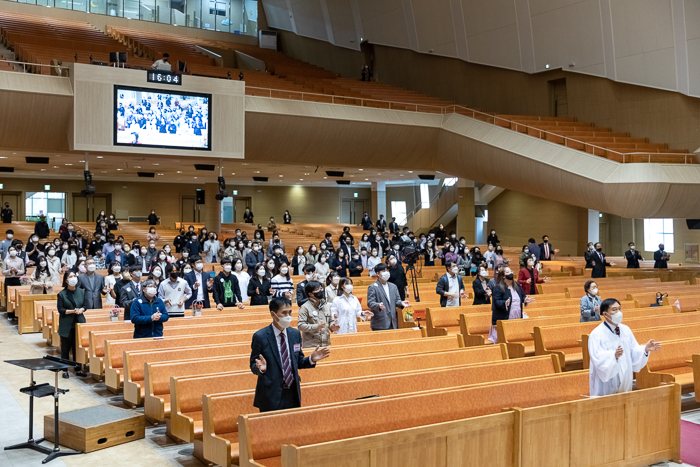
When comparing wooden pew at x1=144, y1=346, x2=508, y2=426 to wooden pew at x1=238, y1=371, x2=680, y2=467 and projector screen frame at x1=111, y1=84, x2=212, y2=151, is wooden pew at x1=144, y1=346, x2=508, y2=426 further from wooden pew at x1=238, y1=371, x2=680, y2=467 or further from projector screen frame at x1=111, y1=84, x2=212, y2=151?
projector screen frame at x1=111, y1=84, x2=212, y2=151

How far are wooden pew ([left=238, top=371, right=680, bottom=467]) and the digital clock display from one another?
48.7ft

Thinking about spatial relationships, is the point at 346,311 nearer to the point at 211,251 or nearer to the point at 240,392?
the point at 240,392

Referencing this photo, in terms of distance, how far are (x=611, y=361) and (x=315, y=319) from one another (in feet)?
8.95

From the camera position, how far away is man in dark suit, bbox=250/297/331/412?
16.1ft

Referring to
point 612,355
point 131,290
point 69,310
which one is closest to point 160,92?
point 131,290

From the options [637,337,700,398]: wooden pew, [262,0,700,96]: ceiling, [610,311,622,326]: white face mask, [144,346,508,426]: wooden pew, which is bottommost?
[637,337,700,398]: wooden pew

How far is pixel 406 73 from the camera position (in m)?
29.7

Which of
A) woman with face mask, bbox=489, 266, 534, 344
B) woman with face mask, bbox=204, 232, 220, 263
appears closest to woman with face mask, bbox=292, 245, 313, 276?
woman with face mask, bbox=204, 232, 220, 263

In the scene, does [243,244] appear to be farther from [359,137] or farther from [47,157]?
[47,157]

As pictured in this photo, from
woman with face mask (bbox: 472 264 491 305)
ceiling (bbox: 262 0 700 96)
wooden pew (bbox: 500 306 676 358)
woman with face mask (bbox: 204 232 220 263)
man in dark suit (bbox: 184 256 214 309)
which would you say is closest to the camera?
wooden pew (bbox: 500 306 676 358)

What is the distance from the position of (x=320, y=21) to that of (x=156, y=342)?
2792 centimetres

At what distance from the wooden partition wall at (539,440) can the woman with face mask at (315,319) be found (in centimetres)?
219

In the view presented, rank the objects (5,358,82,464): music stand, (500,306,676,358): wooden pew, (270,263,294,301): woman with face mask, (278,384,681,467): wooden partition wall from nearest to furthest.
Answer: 1. (278,384,681,467): wooden partition wall
2. (5,358,82,464): music stand
3. (500,306,676,358): wooden pew
4. (270,263,294,301): woman with face mask

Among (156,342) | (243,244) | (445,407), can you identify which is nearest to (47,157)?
(243,244)
